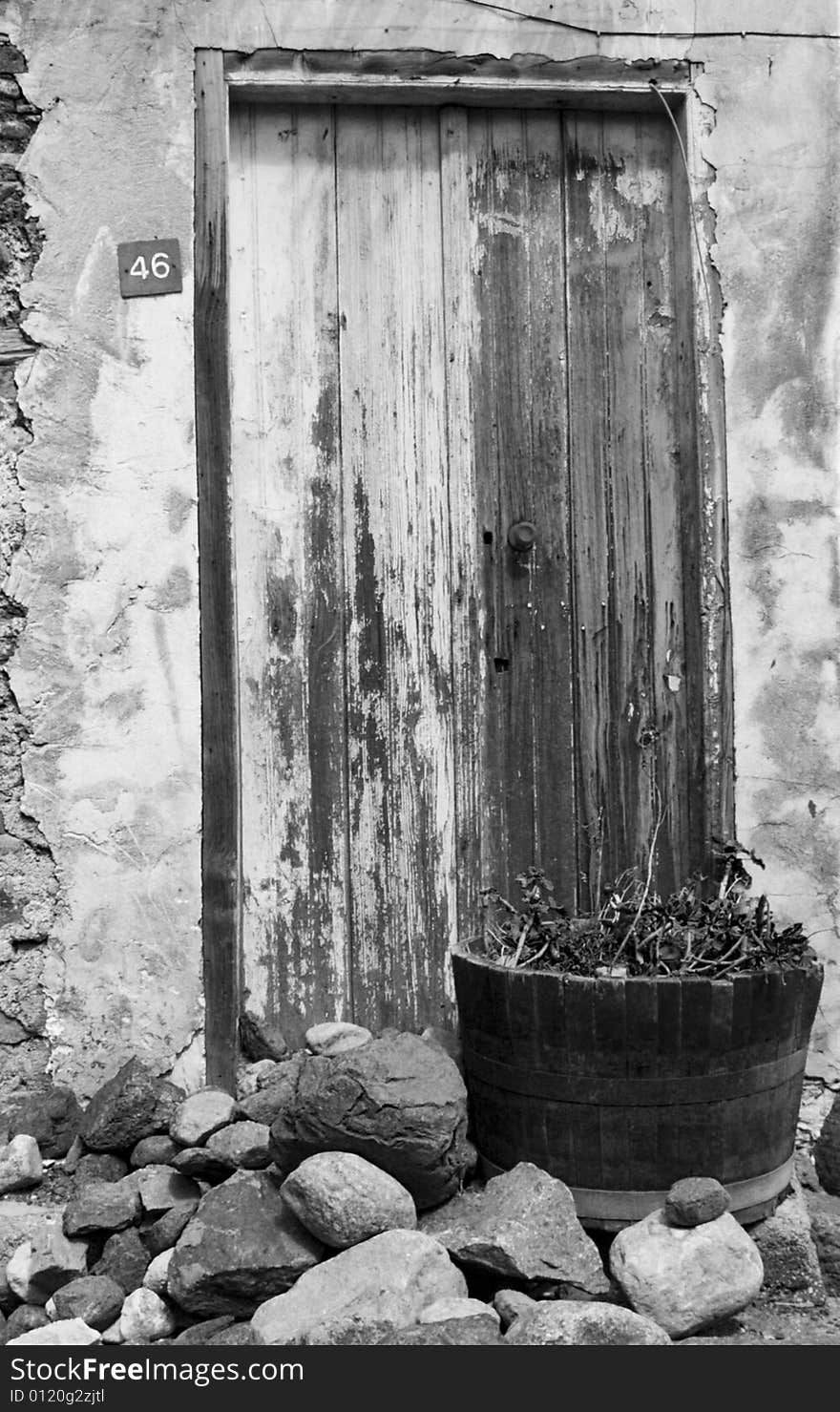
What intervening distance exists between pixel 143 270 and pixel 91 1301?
7.17 ft

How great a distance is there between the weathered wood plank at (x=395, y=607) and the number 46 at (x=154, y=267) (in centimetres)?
A: 44

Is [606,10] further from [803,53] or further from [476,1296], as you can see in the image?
[476,1296]

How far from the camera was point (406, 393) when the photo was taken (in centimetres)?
330

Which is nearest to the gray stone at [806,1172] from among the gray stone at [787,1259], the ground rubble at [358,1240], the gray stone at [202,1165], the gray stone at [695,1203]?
the ground rubble at [358,1240]

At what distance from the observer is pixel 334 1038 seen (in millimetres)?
3184

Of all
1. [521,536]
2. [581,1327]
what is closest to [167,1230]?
[581,1327]

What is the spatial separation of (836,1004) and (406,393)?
1.80 metres

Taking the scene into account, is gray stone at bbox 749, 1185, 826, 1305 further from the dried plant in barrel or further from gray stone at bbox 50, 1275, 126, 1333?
gray stone at bbox 50, 1275, 126, 1333

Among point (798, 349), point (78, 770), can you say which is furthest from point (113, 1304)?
point (798, 349)

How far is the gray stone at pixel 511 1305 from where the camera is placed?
2.32 metres

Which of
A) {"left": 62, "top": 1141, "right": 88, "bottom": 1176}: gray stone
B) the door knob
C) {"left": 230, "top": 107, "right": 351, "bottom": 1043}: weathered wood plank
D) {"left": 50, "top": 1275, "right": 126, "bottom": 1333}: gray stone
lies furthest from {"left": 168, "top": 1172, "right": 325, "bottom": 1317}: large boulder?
the door knob

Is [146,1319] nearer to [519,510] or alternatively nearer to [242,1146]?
[242,1146]

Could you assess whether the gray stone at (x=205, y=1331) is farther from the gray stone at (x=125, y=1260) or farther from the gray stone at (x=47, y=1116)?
the gray stone at (x=47, y=1116)

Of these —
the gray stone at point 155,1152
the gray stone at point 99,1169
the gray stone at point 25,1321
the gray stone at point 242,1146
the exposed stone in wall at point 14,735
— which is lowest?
the gray stone at point 25,1321
